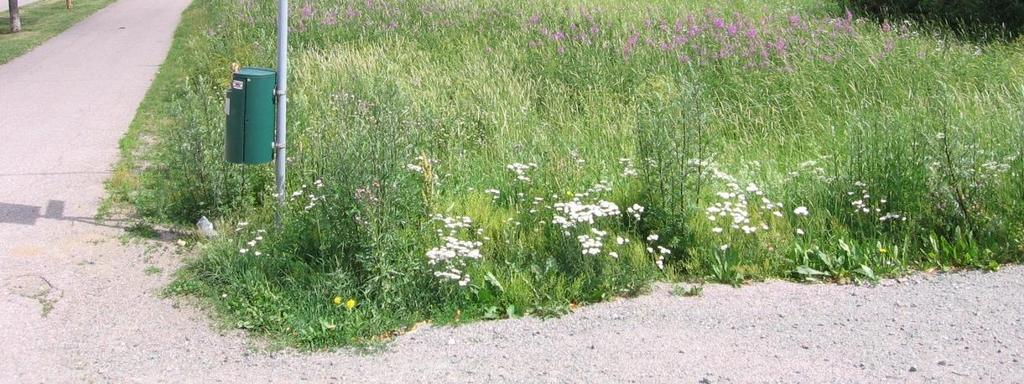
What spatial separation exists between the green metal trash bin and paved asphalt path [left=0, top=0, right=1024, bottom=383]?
80 cm

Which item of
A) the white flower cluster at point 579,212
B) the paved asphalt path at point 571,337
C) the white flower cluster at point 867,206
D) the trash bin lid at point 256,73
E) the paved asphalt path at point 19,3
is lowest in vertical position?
the paved asphalt path at point 19,3

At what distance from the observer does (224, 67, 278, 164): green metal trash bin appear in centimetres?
638

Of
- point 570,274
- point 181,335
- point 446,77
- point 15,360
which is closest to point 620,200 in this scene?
point 570,274

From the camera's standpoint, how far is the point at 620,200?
6.73 metres

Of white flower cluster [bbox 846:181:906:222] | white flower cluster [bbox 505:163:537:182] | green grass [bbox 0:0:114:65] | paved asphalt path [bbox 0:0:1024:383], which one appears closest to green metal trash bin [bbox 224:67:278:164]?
paved asphalt path [bbox 0:0:1024:383]

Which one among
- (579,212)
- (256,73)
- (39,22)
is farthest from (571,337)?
(39,22)

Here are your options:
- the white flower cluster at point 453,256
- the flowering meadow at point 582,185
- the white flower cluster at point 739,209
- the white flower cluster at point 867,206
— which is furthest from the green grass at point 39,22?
the white flower cluster at point 867,206

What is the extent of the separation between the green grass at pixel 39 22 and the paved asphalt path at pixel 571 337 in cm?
1303

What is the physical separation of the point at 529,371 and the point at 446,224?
1637mm

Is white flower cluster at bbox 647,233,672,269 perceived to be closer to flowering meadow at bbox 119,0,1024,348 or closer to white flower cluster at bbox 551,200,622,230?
flowering meadow at bbox 119,0,1024,348

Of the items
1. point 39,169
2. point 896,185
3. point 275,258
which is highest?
point 896,185

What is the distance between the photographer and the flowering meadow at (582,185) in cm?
556

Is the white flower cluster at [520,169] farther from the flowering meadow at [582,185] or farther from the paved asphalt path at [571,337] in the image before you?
the paved asphalt path at [571,337]

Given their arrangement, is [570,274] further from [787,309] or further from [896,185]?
[896,185]
